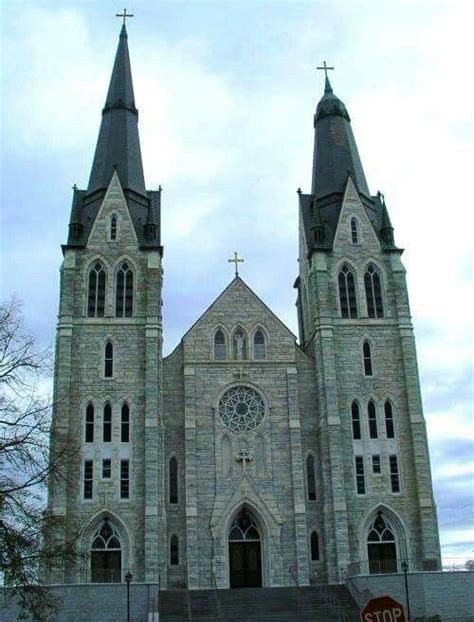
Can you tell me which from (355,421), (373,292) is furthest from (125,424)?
(373,292)

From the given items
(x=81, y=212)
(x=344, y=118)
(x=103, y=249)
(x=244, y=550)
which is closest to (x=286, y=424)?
(x=244, y=550)

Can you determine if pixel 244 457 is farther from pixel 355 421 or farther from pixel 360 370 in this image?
pixel 360 370

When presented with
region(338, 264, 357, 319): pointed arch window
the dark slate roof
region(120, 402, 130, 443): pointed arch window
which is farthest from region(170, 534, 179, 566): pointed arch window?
the dark slate roof

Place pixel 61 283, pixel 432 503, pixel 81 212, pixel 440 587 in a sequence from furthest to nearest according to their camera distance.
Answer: pixel 81 212 < pixel 61 283 < pixel 432 503 < pixel 440 587

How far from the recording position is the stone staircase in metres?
29.4

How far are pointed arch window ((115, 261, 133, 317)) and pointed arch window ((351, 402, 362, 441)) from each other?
11.9 meters

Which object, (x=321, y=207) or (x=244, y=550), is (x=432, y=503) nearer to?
(x=244, y=550)

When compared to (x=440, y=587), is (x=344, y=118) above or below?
above

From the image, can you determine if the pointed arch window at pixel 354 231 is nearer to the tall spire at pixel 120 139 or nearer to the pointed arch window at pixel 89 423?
the tall spire at pixel 120 139

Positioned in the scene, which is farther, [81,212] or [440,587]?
[81,212]

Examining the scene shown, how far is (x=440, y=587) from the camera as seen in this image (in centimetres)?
3017

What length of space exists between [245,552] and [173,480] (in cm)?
467

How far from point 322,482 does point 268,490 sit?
103 inches

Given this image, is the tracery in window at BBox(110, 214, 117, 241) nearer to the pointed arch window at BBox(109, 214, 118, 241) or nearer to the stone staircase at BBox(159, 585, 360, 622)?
the pointed arch window at BBox(109, 214, 118, 241)
